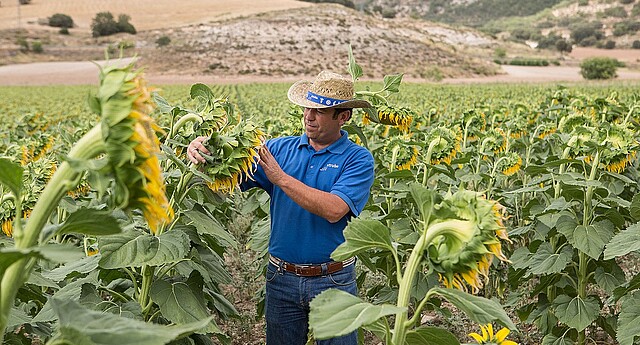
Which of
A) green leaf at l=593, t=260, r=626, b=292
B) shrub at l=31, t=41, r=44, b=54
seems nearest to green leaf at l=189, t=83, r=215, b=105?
green leaf at l=593, t=260, r=626, b=292

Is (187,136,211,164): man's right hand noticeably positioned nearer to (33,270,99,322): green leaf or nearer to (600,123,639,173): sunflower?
(33,270,99,322): green leaf

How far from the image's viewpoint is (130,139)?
3.96 feet

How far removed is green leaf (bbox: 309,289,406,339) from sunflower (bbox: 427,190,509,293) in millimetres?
156

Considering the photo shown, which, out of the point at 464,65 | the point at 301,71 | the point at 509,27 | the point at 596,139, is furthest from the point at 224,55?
the point at 509,27

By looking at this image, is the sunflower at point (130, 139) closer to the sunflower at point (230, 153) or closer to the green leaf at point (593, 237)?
the sunflower at point (230, 153)

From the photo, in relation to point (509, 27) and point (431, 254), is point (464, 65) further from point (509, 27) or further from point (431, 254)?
point (509, 27)

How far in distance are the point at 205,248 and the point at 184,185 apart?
1.73ft

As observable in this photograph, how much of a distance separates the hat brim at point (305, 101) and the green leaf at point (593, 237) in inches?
63.7

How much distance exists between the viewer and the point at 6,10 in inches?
3145

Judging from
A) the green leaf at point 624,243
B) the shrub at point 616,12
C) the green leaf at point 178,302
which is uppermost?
the green leaf at point 624,243

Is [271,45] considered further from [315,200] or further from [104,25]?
[315,200]

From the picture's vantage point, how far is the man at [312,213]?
3213mm

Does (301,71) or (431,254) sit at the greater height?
(431,254)

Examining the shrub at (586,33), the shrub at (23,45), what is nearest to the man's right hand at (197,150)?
the shrub at (23,45)
